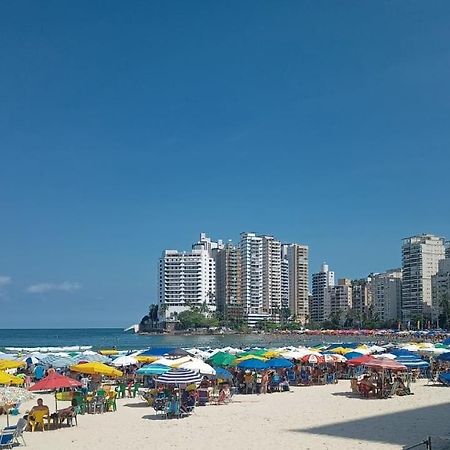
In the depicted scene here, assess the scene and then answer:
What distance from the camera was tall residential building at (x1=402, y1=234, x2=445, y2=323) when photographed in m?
172

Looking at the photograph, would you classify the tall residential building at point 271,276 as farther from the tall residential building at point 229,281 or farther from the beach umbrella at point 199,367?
the beach umbrella at point 199,367

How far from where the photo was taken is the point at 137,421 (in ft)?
63.4

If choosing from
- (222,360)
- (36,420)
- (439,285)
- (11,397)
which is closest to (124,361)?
(222,360)

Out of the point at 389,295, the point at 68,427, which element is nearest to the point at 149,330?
the point at 389,295

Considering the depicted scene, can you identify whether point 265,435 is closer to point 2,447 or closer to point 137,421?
point 137,421

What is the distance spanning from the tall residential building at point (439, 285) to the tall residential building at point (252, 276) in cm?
4326

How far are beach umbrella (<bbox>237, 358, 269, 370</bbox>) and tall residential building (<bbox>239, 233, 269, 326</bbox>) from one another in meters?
155

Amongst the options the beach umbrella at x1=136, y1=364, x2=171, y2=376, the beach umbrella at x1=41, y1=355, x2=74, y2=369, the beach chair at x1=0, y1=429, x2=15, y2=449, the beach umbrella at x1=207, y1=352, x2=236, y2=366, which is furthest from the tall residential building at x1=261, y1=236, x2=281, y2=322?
the beach chair at x1=0, y1=429, x2=15, y2=449

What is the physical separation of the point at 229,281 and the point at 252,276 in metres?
6.86

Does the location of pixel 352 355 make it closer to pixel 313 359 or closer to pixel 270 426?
pixel 313 359

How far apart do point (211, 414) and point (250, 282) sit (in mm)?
164784

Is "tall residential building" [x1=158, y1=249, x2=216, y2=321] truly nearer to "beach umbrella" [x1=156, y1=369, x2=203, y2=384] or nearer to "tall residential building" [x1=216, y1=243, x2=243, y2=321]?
"tall residential building" [x1=216, y1=243, x2=243, y2=321]

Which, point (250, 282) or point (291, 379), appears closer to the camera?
point (291, 379)

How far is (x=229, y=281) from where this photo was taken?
182625 millimetres
